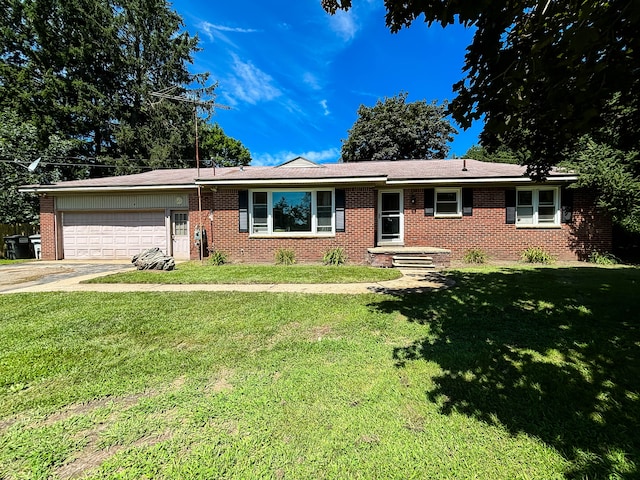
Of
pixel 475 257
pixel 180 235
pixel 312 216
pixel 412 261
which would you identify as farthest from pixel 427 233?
pixel 180 235

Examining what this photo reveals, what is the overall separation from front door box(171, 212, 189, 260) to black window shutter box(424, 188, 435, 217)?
921cm

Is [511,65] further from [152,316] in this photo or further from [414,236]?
[414,236]

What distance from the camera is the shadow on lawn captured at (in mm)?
2012

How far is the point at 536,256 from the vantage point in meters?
9.95

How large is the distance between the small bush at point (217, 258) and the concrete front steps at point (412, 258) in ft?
17.0

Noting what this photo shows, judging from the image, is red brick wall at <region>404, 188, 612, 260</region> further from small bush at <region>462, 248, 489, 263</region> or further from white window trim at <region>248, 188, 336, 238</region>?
white window trim at <region>248, 188, 336, 238</region>

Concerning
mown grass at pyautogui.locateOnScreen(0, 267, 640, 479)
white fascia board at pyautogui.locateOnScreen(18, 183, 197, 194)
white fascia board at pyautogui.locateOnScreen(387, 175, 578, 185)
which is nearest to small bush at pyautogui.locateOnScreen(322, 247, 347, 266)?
white fascia board at pyautogui.locateOnScreen(387, 175, 578, 185)

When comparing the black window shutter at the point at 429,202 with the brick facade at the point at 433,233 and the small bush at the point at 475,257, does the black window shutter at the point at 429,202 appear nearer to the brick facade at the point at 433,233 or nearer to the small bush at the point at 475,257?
the brick facade at the point at 433,233

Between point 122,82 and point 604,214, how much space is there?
33.5m

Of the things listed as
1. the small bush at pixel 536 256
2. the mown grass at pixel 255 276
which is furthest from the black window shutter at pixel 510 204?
the mown grass at pixel 255 276

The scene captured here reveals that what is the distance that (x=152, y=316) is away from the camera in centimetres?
469

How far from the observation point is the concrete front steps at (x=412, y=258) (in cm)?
917

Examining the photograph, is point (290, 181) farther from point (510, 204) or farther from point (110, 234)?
point (110, 234)

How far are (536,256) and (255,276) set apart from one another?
927 centimetres
